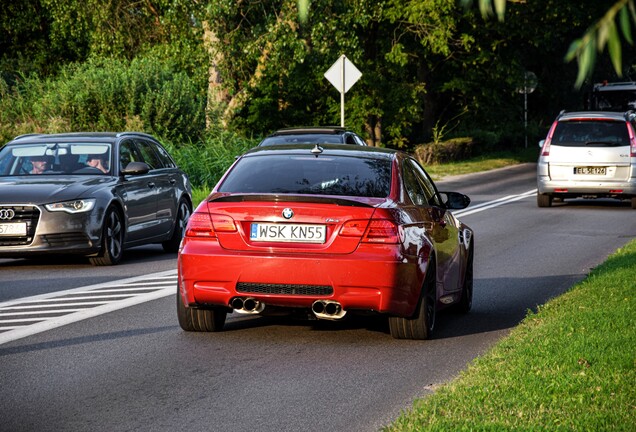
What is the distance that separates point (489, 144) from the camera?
5162cm

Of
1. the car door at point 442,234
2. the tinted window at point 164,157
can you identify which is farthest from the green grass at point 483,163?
the car door at point 442,234

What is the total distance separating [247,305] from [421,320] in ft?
4.00

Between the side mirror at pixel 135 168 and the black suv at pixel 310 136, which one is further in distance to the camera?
the black suv at pixel 310 136

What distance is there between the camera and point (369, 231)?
8.68 metres

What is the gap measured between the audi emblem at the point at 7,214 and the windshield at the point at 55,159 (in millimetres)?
1220

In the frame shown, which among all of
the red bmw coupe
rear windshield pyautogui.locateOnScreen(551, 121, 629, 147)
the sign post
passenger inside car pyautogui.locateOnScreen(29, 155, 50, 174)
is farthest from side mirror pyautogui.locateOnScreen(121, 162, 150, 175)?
the sign post

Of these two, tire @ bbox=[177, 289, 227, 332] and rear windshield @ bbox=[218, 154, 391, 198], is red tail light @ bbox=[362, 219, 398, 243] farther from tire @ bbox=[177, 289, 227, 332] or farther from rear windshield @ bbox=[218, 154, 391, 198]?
tire @ bbox=[177, 289, 227, 332]

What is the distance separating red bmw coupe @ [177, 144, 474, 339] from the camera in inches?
340

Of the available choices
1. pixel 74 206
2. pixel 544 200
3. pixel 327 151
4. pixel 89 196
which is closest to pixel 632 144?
pixel 544 200

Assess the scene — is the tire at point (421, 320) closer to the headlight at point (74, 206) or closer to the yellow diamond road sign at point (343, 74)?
the headlight at point (74, 206)

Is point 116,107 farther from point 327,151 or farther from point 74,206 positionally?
point 327,151

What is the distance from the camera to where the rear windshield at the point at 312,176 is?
360 inches

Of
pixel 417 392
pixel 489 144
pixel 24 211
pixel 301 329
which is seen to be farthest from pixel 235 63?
pixel 417 392

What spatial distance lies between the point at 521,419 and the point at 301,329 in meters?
3.80
